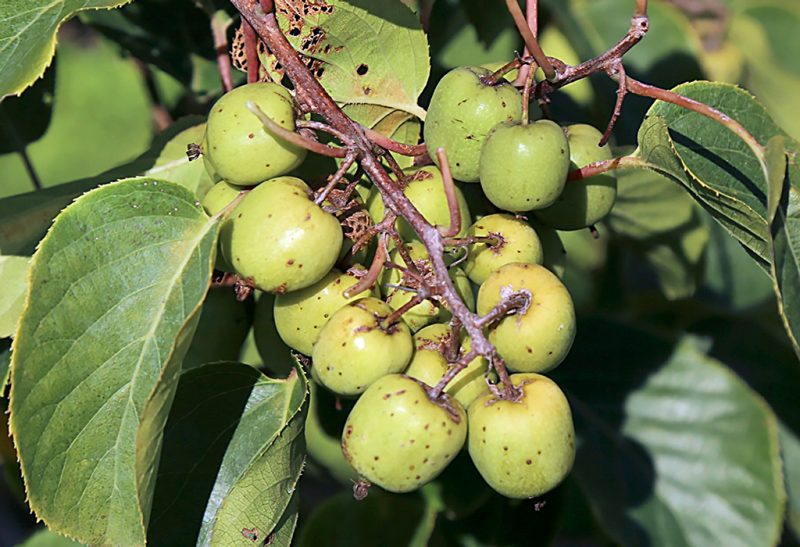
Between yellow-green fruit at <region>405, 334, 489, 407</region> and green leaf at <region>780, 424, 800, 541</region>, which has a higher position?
yellow-green fruit at <region>405, 334, 489, 407</region>

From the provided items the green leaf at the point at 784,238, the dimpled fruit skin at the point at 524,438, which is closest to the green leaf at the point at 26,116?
the dimpled fruit skin at the point at 524,438

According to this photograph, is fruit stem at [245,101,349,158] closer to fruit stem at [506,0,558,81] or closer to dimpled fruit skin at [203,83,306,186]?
dimpled fruit skin at [203,83,306,186]

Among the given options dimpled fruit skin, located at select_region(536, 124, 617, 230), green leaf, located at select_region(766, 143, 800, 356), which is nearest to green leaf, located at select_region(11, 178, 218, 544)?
dimpled fruit skin, located at select_region(536, 124, 617, 230)

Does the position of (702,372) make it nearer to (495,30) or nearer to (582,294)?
(582,294)

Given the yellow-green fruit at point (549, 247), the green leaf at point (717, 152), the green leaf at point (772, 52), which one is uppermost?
the green leaf at point (717, 152)

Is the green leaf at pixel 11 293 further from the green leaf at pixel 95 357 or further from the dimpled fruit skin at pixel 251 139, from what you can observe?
the dimpled fruit skin at pixel 251 139

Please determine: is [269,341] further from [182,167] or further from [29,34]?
[29,34]

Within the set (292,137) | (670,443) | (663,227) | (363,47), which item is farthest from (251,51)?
(670,443)
